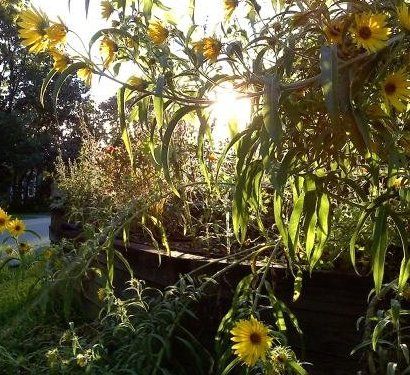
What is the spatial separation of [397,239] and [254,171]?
30.5 inches

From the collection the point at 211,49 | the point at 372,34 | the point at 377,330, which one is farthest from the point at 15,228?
the point at 372,34

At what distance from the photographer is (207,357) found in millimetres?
2125

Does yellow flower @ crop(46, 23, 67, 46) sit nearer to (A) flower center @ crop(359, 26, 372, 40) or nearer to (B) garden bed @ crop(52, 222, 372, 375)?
(A) flower center @ crop(359, 26, 372, 40)

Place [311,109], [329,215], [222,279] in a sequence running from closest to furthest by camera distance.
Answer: [311,109]
[329,215]
[222,279]

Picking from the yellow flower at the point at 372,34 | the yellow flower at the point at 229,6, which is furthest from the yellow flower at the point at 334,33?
the yellow flower at the point at 229,6

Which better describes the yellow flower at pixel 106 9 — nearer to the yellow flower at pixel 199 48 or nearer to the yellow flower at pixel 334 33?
the yellow flower at pixel 199 48

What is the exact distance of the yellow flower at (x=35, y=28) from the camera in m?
1.29

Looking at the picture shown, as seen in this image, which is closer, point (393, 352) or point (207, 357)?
point (393, 352)

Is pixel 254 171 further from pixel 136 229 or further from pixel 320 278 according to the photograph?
pixel 136 229

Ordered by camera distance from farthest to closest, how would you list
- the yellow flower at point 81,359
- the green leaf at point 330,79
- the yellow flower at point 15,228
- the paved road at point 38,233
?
the paved road at point 38,233, the yellow flower at point 15,228, the yellow flower at point 81,359, the green leaf at point 330,79

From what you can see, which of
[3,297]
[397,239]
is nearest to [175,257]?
[397,239]

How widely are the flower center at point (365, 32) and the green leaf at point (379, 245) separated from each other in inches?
13.1

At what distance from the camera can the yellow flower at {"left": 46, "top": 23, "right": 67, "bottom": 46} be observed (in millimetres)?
1272

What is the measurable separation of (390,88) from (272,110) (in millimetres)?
252
